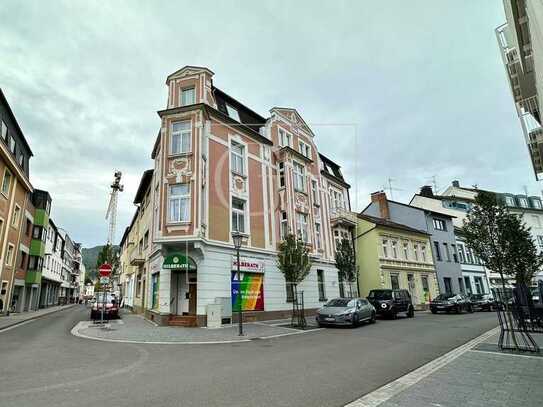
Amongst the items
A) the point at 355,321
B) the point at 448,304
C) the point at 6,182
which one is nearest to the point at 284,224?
the point at 355,321

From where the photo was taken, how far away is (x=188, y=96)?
19.1 m

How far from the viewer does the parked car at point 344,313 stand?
15.8m

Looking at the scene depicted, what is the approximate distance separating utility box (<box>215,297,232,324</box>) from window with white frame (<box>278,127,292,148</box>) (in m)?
12.2

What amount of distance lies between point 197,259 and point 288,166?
978cm

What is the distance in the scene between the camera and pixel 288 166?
22.7m

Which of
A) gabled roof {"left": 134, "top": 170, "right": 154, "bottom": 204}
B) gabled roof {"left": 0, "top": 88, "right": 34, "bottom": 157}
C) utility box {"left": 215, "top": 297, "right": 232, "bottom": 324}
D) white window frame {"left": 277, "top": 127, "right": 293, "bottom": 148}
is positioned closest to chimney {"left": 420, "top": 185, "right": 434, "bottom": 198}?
white window frame {"left": 277, "top": 127, "right": 293, "bottom": 148}

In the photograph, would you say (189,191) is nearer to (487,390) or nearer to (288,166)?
(288,166)

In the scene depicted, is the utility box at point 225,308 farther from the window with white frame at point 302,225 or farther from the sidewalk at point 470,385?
the sidewalk at point 470,385

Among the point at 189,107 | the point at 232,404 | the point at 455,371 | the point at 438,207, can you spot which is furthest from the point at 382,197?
the point at 232,404

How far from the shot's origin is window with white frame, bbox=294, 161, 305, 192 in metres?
23.6

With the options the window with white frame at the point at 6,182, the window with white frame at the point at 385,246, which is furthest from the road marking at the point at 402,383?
the window with white frame at the point at 6,182

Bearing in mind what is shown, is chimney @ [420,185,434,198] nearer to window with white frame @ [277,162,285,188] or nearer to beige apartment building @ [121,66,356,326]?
beige apartment building @ [121,66,356,326]

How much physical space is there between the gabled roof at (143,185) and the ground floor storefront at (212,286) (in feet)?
26.1

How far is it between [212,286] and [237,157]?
8.29 m
